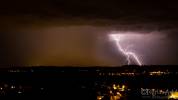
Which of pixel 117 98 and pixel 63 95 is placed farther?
pixel 63 95

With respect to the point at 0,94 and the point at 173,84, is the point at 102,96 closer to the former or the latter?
the point at 0,94

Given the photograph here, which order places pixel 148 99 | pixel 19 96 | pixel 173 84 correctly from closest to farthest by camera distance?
1. pixel 148 99
2. pixel 19 96
3. pixel 173 84

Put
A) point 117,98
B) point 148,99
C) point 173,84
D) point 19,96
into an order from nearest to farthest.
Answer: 1. point 117,98
2. point 148,99
3. point 19,96
4. point 173,84

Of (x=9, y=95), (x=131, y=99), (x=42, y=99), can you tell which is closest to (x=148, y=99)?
(x=131, y=99)

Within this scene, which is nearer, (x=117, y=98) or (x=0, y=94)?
(x=117, y=98)

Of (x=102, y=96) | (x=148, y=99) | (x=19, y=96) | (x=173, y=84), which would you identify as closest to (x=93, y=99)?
(x=102, y=96)

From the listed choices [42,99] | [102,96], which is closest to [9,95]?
[42,99]

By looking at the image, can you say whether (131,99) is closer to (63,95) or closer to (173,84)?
(63,95)

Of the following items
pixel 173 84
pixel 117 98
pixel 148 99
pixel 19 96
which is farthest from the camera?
pixel 173 84
